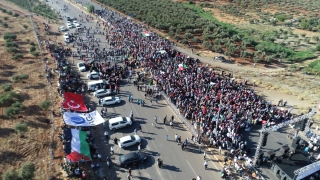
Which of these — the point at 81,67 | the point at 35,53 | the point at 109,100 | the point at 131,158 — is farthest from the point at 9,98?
the point at 131,158

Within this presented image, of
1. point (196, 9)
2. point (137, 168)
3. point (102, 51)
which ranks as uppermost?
point (196, 9)

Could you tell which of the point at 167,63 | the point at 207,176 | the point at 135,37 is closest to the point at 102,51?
the point at 135,37

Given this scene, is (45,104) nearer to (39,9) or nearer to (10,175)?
(10,175)

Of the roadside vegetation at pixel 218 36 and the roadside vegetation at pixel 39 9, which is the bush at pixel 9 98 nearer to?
the roadside vegetation at pixel 218 36

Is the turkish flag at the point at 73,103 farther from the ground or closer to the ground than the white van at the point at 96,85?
closer to the ground

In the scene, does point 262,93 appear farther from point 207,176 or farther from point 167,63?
point 207,176

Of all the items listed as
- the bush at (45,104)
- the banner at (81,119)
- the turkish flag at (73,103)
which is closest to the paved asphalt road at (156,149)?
the banner at (81,119)

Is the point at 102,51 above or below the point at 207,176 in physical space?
above

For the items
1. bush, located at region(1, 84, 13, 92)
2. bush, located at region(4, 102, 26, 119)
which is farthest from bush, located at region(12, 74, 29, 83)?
bush, located at region(4, 102, 26, 119)
